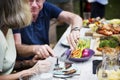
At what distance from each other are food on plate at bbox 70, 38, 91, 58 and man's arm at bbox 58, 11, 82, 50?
38 millimetres

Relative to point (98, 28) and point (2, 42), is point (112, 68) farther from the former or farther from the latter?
point (98, 28)

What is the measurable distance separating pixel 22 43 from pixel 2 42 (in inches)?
35.1

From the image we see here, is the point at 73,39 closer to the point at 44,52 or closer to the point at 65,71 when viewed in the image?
the point at 44,52

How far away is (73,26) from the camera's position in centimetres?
284

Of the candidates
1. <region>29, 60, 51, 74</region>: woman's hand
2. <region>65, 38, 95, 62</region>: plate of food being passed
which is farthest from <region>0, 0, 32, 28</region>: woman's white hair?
<region>65, 38, 95, 62</region>: plate of food being passed

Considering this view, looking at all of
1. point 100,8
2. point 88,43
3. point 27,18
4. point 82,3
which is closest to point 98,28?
point 88,43

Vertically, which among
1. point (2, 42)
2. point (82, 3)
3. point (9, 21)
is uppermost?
point (82, 3)

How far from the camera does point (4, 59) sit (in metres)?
1.99

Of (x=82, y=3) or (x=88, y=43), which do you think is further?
(x=82, y=3)

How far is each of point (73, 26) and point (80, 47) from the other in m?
0.49

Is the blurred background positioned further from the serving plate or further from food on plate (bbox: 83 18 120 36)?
the serving plate

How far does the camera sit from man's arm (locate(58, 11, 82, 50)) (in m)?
2.48

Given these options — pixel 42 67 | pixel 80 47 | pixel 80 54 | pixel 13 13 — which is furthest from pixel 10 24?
pixel 80 47

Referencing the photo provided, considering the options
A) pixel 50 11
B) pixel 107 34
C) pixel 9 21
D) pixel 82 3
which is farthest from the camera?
pixel 82 3
